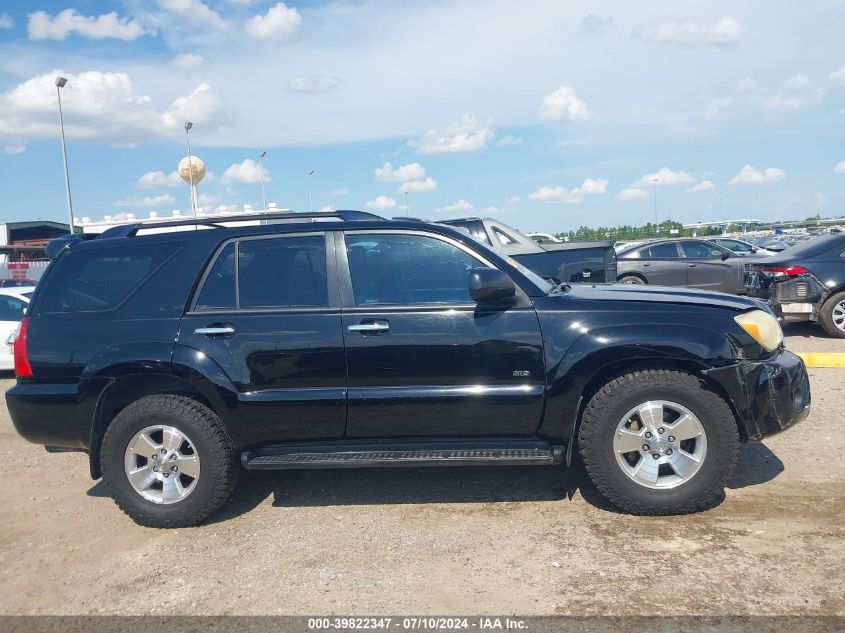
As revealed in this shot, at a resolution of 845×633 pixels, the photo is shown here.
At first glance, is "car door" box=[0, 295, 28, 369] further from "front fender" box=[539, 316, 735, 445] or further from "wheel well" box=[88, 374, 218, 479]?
"front fender" box=[539, 316, 735, 445]

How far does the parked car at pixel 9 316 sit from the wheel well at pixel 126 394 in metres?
6.31

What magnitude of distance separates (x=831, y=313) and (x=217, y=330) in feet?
28.7

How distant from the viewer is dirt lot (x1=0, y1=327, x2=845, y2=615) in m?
3.57

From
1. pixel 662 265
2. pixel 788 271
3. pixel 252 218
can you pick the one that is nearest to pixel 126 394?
pixel 252 218

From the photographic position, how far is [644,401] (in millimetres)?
4379

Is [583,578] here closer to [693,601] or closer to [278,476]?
[693,601]

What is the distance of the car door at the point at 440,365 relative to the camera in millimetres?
4449

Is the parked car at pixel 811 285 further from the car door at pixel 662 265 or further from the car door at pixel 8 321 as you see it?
the car door at pixel 8 321

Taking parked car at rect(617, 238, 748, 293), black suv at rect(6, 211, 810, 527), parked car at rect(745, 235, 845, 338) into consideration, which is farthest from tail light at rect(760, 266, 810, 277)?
black suv at rect(6, 211, 810, 527)

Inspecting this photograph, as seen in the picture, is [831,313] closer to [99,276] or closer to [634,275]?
[634,275]

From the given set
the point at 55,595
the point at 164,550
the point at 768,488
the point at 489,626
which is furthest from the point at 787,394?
the point at 55,595

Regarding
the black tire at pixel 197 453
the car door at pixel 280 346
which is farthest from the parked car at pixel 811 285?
the black tire at pixel 197 453

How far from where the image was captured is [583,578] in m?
3.72

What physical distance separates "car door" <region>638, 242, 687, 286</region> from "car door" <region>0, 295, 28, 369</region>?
37.4ft
